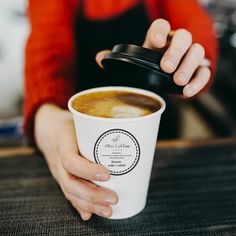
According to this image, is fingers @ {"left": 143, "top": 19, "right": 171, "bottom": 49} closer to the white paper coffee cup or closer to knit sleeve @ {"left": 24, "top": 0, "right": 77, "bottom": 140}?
the white paper coffee cup

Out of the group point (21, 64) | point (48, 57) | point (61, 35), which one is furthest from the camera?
point (21, 64)

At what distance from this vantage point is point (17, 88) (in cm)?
183

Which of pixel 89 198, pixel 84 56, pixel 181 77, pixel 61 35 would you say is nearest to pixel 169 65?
pixel 181 77

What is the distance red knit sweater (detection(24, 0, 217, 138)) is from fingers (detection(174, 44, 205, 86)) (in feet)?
0.92

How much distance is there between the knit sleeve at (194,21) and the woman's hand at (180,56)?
0.90 ft

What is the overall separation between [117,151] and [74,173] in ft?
0.31

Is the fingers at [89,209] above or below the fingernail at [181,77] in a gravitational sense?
below

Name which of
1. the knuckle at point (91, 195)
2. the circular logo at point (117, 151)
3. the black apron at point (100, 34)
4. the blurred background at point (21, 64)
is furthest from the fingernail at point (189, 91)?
the blurred background at point (21, 64)

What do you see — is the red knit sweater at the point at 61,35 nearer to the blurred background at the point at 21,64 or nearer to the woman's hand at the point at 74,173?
the woman's hand at the point at 74,173

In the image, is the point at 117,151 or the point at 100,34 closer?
the point at 117,151

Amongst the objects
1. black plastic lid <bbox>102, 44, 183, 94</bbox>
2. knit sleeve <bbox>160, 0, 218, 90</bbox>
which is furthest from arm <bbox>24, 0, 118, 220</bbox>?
knit sleeve <bbox>160, 0, 218, 90</bbox>

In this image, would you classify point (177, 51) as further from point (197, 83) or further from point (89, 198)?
point (89, 198)

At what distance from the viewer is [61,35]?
1068 millimetres

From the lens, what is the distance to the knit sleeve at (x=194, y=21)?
0.94m
